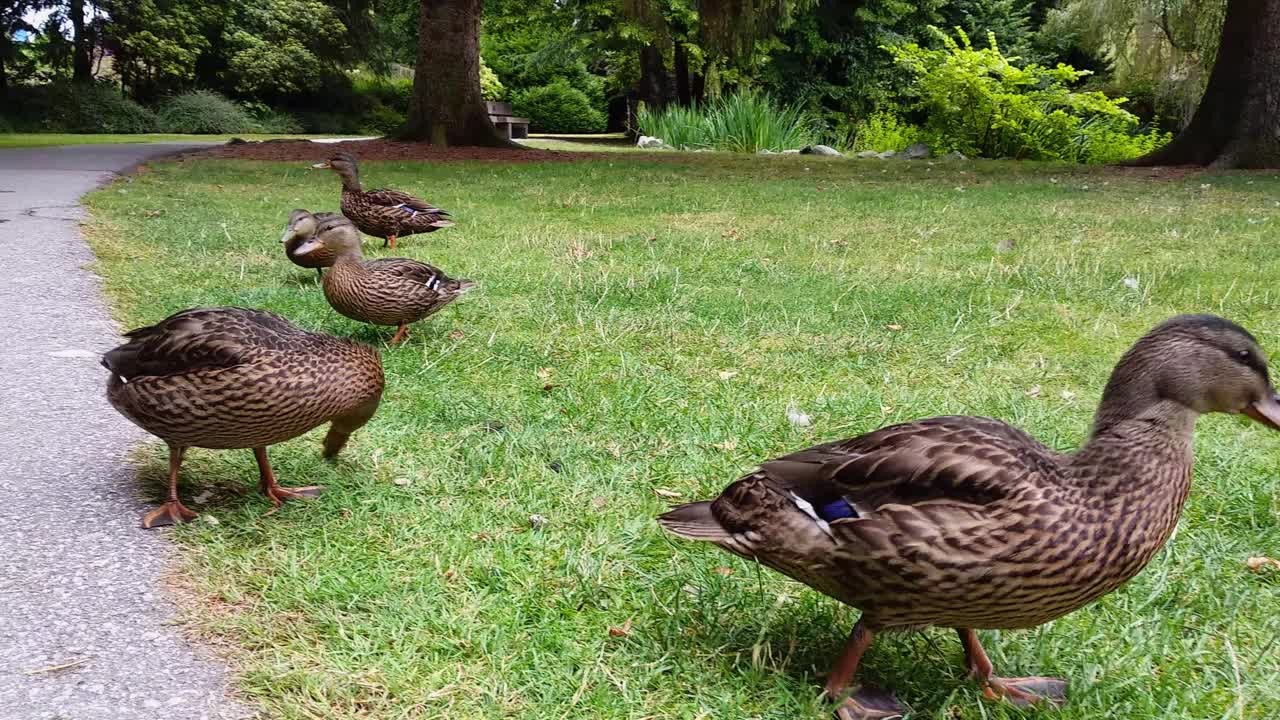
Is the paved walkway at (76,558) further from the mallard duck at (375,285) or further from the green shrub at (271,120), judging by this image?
the green shrub at (271,120)

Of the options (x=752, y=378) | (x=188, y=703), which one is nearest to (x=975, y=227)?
(x=752, y=378)

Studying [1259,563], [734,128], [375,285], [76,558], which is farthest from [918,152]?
[76,558]

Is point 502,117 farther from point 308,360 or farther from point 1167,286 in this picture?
point 308,360

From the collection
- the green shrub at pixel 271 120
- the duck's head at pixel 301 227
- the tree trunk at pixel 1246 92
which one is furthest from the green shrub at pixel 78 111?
the tree trunk at pixel 1246 92

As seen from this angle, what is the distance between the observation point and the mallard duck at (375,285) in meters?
5.07

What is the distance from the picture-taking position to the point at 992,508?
209cm

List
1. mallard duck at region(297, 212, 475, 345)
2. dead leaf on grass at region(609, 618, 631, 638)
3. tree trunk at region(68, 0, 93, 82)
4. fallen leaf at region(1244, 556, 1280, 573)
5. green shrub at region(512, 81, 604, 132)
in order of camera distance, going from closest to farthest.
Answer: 1. dead leaf on grass at region(609, 618, 631, 638)
2. fallen leaf at region(1244, 556, 1280, 573)
3. mallard duck at region(297, 212, 475, 345)
4. tree trunk at region(68, 0, 93, 82)
5. green shrub at region(512, 81, 604, 132)

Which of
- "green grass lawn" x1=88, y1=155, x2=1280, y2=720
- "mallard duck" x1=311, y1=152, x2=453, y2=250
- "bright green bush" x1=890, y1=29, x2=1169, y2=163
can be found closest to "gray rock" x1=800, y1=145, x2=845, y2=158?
"bright green bush" x1=890, y1=29, x2=1169, y2=163

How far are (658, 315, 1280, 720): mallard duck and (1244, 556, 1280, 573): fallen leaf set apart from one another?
88 centimetres

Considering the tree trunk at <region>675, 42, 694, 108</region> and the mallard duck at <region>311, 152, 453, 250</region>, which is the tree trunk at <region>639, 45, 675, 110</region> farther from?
the mallard duck at <region>311, 152, 453, 250</region>

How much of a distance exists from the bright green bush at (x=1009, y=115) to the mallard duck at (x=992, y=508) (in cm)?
1977

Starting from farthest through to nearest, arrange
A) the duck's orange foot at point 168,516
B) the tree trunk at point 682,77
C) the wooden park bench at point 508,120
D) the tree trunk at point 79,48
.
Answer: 1. the wooden park bench at point 508,120
2. the tree trunk at point 79,48
3. the tree trunk at point 682,77
4. the duck's orange foot at point 168,516

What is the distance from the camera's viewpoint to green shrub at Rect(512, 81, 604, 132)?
39344mm

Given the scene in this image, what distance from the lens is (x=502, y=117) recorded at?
36.2 m
